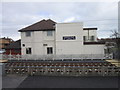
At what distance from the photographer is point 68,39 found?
2122 cm

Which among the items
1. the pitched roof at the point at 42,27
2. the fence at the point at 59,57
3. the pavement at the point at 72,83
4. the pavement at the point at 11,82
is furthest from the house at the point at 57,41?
the pavement at the point at 11,82

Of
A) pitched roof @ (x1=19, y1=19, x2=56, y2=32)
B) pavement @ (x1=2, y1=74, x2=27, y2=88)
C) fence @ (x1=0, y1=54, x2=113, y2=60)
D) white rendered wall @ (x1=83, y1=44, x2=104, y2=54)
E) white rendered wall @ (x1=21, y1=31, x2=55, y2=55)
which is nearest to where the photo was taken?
pavement @ (x1=2, y1=74, x2=27, y2=88)

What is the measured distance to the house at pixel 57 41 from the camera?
20984mm

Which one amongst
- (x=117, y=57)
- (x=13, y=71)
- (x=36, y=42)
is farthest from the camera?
(x=36, y=42)

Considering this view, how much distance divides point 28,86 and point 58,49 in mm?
14692

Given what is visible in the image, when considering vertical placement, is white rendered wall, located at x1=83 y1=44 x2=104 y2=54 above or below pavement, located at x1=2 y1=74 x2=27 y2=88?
above

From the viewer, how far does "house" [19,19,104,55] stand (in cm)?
2098

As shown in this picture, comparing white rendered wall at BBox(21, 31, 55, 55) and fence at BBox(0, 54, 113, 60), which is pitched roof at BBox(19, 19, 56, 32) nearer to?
white rendered wall at BBox(21, 31, 55, 55)

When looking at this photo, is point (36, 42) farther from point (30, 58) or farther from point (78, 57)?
point (78, 57)

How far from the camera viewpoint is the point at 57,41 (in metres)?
21.5

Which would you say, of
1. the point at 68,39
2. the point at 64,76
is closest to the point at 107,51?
the point at 68,39

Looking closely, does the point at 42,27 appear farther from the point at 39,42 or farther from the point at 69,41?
the point at 69,41

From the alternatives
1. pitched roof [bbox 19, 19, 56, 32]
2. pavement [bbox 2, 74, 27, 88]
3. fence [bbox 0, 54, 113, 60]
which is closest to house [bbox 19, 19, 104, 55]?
pitched roof [bbox 19, 19, 56, 32]

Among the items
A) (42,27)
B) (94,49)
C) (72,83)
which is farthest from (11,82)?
(42,27)
